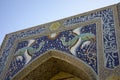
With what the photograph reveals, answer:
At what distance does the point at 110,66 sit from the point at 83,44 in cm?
89

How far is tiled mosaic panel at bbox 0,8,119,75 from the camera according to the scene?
468 cm

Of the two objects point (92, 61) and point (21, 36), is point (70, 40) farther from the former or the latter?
point (21, 36)

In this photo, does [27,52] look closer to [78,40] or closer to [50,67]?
[50,67]

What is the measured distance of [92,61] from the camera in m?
4.85

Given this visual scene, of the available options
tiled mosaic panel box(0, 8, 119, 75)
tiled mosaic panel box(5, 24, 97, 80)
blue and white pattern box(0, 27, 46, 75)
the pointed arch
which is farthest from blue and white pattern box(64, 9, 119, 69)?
blue and white pattern box(0, 27, 46, 75)

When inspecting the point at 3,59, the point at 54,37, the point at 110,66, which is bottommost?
the point at 110,66

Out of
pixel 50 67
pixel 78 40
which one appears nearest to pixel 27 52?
pixel 50 67

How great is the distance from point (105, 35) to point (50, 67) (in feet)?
4.94

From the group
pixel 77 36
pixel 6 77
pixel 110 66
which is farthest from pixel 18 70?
pixel 110 66

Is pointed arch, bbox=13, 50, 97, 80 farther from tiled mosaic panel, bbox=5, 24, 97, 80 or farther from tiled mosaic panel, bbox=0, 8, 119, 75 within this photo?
tiled mosaic panel, bbox=0, 8, 119, 75

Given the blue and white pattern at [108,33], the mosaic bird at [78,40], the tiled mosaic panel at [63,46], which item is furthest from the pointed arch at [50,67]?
the blue and white pattern at [108,33]

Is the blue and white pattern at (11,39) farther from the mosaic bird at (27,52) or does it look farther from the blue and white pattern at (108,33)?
the blue and white pattern at (108,33)

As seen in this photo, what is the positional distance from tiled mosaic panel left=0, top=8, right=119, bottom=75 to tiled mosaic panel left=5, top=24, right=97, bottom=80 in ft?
0.77

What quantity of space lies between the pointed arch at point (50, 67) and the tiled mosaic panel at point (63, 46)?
0.41 ft
